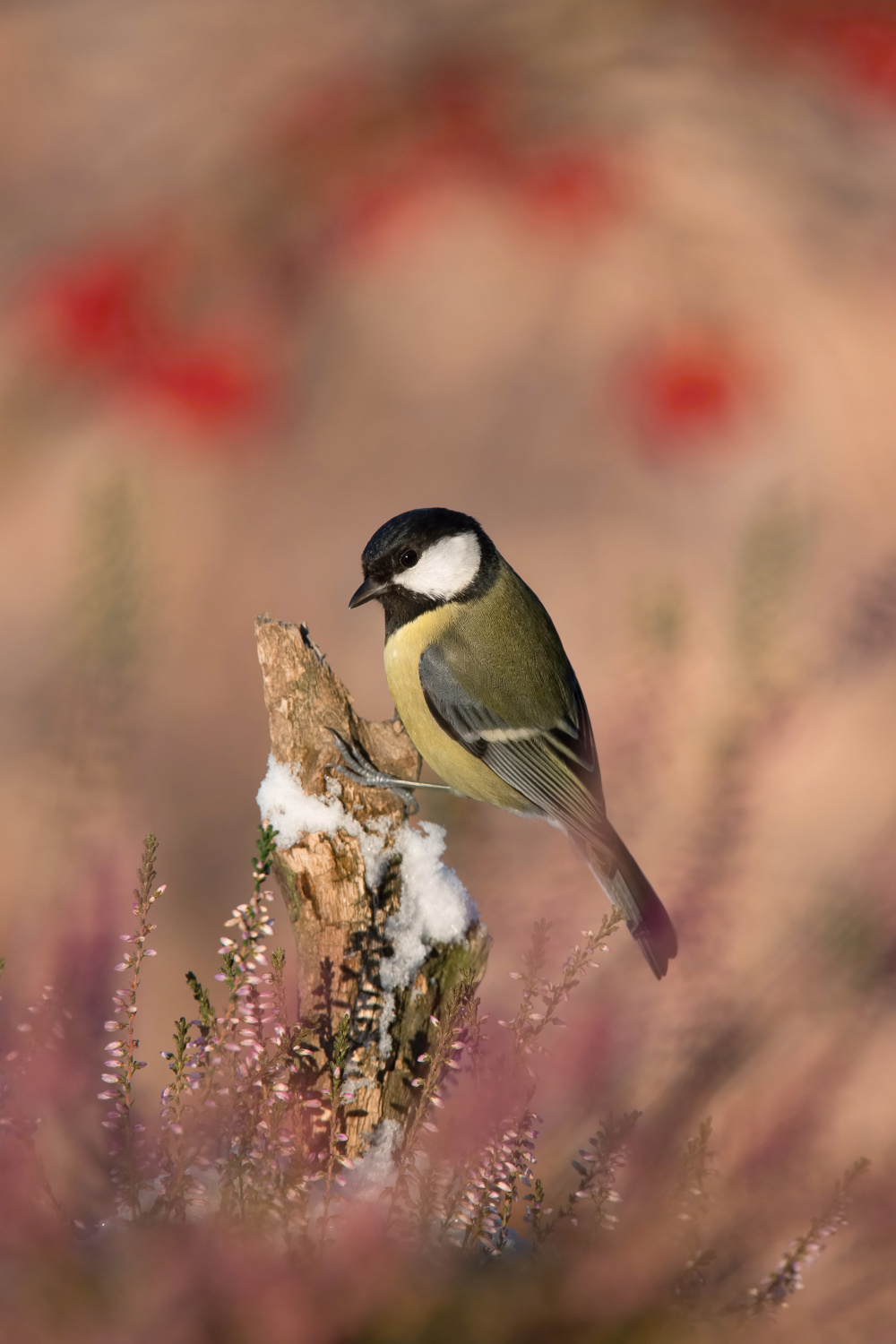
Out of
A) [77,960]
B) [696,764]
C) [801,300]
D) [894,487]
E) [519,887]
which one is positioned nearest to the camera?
[77,960]

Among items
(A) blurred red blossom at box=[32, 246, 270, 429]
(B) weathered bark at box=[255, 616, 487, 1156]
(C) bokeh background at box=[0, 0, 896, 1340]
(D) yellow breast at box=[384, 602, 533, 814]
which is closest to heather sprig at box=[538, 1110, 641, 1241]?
(C) bokeh background at box=[0, 0, 896, 1340]

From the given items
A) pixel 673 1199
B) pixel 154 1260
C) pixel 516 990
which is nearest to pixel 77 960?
pixel 154 1260

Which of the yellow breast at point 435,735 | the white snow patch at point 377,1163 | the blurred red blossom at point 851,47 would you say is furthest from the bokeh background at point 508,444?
the white snow patch at point 377,1163

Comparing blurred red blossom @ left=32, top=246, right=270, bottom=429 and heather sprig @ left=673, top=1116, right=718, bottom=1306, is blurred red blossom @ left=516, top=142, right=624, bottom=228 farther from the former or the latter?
heather sprig @ left=673, top=1116, right=718, bottom=1306

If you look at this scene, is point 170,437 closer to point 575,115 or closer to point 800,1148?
point 575,115

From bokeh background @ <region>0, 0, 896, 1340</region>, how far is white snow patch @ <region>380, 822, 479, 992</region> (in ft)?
0.14

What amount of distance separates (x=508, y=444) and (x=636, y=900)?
3.62 metres

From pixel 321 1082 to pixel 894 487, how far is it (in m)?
4.28

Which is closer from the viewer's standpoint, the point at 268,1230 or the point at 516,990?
the point at 268,1230

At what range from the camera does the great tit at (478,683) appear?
2.33 m

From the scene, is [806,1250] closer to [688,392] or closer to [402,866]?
[402,866]

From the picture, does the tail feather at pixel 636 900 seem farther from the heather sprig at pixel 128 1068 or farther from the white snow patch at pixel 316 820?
the heather sprig at pixel 128 1068

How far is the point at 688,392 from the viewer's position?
6.00m

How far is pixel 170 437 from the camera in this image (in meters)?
5.39
